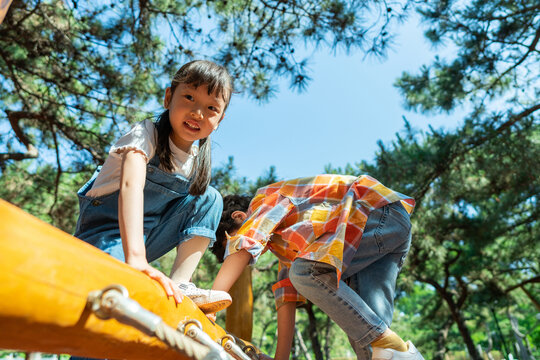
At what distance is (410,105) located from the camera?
4992 millimetres

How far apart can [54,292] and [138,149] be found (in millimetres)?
640

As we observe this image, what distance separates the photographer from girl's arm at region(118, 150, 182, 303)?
0.79 metres

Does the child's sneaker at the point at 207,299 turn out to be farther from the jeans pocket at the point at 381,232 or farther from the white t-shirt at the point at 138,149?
the jeans pocket at the point at 381,232

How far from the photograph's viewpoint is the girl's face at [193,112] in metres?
1.21

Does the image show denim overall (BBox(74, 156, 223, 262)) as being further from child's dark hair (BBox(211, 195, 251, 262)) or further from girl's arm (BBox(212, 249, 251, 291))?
child's dark hair (BBox(211, 195, 251, 262))

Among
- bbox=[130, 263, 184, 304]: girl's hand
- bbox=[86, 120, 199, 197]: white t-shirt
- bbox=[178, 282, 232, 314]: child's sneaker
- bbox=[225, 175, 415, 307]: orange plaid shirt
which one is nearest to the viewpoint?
bbox=[130, 263, 184, 304]: girl's hand

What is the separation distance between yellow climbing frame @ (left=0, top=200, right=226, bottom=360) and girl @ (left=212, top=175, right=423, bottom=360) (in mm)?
691

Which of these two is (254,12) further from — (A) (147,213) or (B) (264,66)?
(A) (147,213)

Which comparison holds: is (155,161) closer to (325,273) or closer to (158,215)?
(158,215)

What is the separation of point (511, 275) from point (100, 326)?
324 inches

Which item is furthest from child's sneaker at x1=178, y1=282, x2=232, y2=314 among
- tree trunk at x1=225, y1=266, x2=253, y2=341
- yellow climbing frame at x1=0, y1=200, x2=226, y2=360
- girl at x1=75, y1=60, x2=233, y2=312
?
tree trunk at x1=225, y1=266, x2=253, y2=341

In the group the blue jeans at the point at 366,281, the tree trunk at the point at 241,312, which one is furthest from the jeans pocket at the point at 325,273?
the tree trunk at the point at 241,312

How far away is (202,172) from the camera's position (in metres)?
1.36

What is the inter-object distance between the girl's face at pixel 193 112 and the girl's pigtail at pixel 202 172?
0.14m
